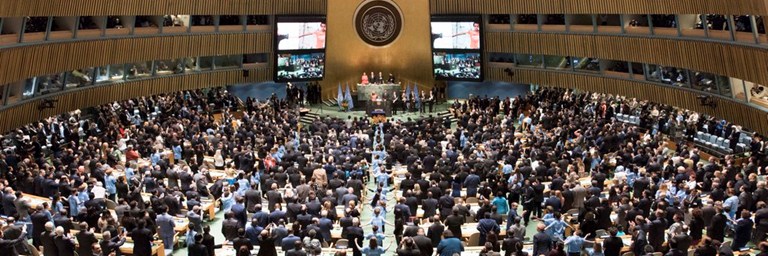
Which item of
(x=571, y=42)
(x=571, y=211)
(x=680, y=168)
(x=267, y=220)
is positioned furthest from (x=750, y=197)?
(x=571, y=42)

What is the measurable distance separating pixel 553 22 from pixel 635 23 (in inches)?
224

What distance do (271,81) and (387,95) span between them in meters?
6.26

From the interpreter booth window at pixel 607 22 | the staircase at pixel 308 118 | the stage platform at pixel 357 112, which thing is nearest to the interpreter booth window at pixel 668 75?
the interpreter booth window at pixel 607 22

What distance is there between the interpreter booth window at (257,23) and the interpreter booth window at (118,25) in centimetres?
659

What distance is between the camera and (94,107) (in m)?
37.3

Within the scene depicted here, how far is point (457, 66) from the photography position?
141 feet

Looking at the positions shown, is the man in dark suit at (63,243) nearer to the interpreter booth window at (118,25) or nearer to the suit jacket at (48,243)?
the suit jacket at (48,243)

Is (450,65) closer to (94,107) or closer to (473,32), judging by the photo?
(473,32)

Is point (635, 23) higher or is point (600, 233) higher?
point (635, 23)

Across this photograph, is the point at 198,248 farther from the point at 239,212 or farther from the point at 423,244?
the point at 423,244

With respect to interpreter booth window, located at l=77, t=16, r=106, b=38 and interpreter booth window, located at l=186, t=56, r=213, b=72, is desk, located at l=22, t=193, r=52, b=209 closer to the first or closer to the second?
interpreter booth window, located at l=77, t=16, r=106, b=38

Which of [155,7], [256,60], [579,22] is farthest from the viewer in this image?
[256,60]

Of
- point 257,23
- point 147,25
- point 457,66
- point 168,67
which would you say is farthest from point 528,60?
point 147,25

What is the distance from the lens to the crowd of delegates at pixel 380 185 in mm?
17922
